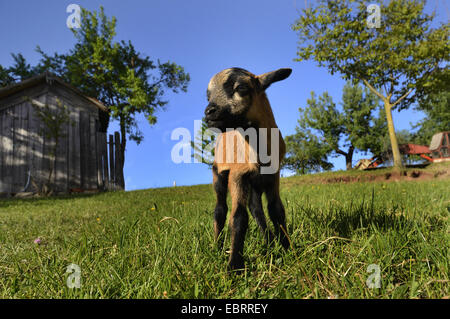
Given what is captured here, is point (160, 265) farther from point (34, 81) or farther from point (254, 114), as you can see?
point (34, 81)

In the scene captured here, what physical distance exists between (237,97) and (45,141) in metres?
15.2

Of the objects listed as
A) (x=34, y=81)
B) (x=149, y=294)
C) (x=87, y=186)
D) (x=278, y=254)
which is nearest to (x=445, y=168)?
(x=278, y=254)

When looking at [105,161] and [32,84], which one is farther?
[105,161]

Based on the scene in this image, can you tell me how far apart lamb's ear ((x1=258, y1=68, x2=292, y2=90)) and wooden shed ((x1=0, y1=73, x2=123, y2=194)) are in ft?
46.7

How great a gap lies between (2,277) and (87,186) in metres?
13.2

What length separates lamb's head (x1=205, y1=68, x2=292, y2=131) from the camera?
1.79 meters

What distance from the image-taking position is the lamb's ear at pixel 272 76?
6.21 feet

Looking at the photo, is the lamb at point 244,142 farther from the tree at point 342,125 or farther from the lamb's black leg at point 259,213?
the tree at point 342,125

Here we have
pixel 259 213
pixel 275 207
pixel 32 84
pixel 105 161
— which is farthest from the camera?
pixel 105 161

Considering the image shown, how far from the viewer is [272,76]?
1.90 meters
